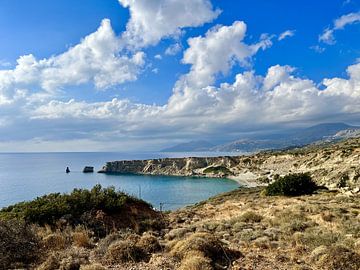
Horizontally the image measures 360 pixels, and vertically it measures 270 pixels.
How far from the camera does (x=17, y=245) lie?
9.62 m

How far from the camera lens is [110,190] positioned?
1744 cm

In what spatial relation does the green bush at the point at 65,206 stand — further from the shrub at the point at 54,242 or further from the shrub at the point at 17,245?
the shrub at the point at 17,245

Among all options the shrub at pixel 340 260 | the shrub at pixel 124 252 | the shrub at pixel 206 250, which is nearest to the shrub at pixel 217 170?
the shrub at pixel 206 250

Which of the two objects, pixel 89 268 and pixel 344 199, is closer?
pixel 89 268

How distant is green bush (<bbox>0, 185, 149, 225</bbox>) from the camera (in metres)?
13.9

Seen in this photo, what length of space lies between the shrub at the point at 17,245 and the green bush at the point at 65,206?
10.3ft

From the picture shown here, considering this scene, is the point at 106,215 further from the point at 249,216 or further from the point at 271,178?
the point at 271,178

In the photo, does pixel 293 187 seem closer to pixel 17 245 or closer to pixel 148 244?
pixel 148 244

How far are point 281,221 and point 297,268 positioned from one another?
7053mm

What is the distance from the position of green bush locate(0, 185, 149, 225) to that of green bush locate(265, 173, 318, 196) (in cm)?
1791

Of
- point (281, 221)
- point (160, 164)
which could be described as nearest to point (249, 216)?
point (281, 221)

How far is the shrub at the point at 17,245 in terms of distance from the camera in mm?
8891

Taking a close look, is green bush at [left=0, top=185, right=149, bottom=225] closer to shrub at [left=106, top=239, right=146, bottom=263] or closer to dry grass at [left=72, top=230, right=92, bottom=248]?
dry grass at [left=72, top=230, right=92, bottom=248]

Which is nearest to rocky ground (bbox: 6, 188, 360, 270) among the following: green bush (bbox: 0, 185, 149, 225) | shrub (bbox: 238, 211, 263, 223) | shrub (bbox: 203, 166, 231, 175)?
green bush (bbox: 0, 185, 149, 225)
